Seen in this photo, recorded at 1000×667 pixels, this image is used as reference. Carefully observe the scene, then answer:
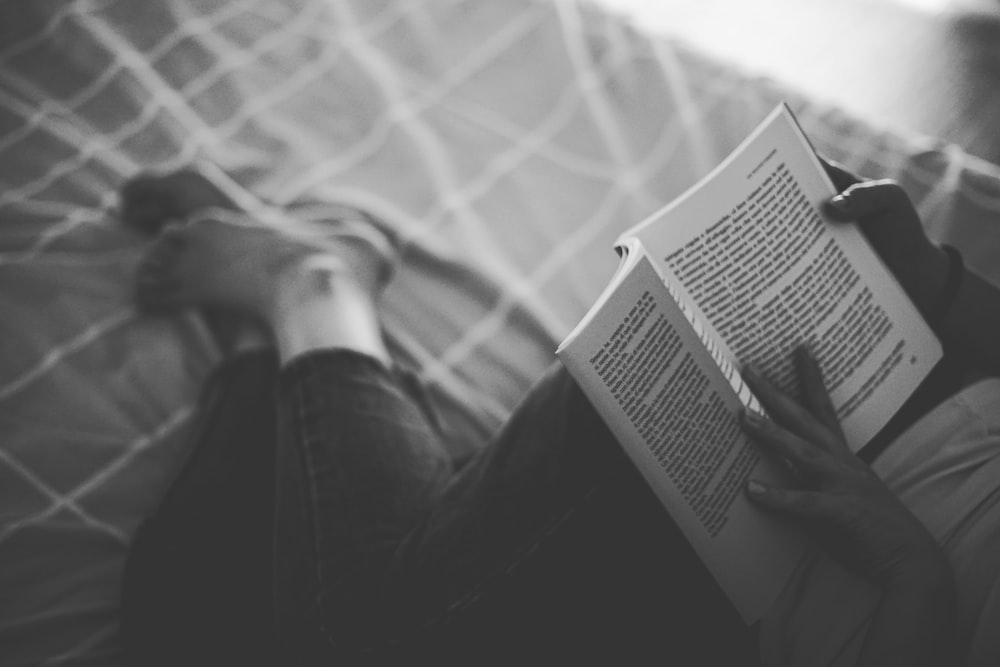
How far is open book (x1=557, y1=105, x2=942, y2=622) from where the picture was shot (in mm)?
496

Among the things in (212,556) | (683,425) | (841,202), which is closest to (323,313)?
(212,556)

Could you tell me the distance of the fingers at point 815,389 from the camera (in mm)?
596

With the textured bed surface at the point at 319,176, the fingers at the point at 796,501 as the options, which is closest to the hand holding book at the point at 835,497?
the fingers at the point at 796,501

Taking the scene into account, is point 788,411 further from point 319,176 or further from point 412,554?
point 319,176

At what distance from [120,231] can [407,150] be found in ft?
1.25

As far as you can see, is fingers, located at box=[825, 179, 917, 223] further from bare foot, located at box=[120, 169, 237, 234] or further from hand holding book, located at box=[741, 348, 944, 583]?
bare foot, located at box=[120, 169, 237, 234]

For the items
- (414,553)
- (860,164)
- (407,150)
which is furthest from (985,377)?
(407,150)

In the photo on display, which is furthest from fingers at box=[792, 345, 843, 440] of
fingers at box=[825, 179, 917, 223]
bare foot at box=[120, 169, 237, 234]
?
bare foot at box=[120, 169, 237, 234]

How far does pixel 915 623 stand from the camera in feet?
1.69

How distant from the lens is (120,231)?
0.91 meters

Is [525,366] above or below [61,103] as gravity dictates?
below

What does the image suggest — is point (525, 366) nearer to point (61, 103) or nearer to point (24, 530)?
point (24, 530)

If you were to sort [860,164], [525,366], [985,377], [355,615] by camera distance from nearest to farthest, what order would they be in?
[355,615] → [985,377] → [525,366] → [860,164]

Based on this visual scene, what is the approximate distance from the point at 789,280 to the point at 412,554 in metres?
0.38
